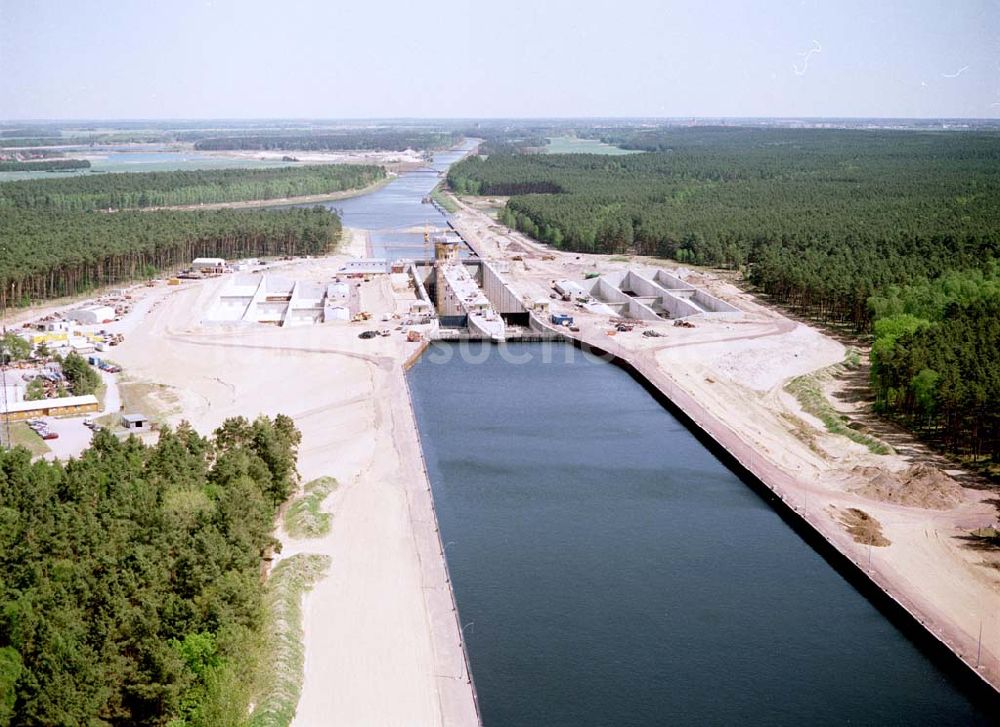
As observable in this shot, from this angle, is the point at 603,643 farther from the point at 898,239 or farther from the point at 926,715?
the point at 898,239

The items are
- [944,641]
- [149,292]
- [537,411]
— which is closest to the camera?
[944,641]

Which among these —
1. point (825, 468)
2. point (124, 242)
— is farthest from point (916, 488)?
point (124, 242)

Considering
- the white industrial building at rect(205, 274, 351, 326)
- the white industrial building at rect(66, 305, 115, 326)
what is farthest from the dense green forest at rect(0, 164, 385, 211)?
the white industrial building at rect(66, 305, 115, 326)

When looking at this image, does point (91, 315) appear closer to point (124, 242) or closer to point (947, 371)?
point (124, 242)

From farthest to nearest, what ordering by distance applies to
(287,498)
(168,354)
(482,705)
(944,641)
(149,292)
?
(149,292) → (168,354) → (287,498) → (944,641) → (482,705)

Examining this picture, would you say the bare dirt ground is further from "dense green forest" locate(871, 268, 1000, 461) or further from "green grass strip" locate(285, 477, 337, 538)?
"green grass strip" locate(285, 477, 337, 538)

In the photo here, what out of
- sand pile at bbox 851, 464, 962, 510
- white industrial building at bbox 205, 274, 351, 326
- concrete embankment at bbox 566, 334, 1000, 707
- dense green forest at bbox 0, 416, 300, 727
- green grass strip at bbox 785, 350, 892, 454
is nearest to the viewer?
dense green forest at bbox 0, 416, 300, 727

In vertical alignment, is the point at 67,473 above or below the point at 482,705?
above

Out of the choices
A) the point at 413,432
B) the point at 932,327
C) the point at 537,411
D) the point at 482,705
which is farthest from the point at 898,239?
the point at 482,705
